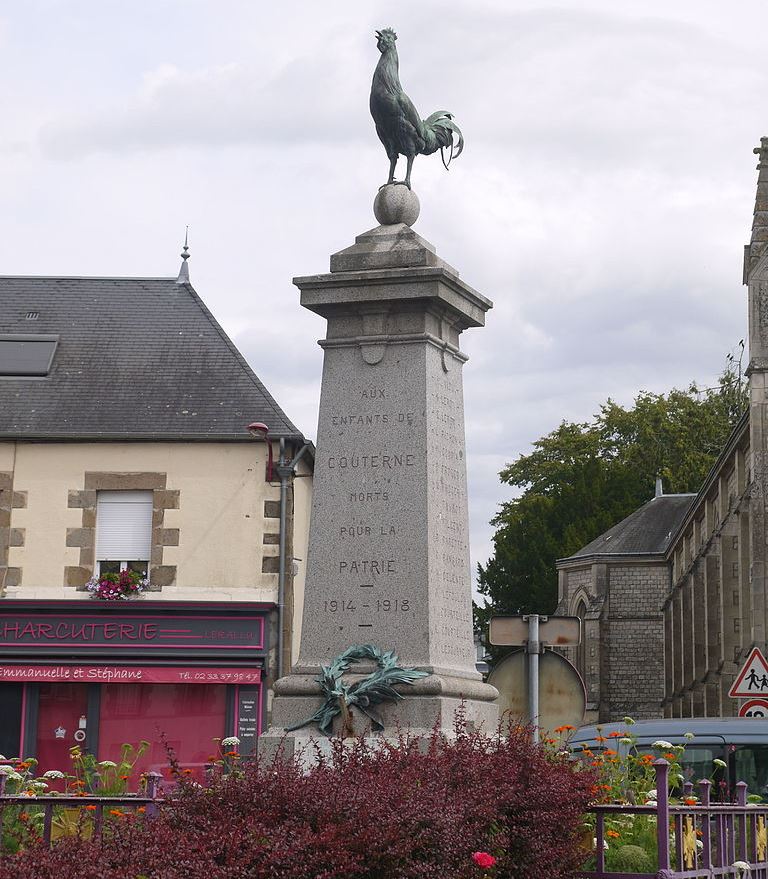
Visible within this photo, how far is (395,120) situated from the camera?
950 cm

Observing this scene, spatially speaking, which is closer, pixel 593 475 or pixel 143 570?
pixel 143 570

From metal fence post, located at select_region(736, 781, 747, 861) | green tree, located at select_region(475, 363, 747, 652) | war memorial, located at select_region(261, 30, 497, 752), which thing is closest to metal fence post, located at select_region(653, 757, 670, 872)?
metal fence post, located at select_region(736, 781, 747, 861)

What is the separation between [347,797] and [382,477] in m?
3.38

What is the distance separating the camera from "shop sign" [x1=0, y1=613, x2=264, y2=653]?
22.7 m

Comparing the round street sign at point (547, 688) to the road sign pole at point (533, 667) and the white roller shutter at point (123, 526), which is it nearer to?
the road sign pole at point (533, 667)

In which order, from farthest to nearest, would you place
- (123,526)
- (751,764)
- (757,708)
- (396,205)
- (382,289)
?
(123,526) < (751,764) < (757,708) < (396,205) < (382,289)

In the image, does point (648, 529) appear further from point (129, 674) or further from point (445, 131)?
point (445, 131)

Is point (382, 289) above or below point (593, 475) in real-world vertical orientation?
below

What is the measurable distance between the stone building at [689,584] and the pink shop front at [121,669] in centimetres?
1335

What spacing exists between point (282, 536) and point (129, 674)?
9.80 feet

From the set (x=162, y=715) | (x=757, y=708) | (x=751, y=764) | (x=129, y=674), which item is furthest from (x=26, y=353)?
(x=757, y=708)

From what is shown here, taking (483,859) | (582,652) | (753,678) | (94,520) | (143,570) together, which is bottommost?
(483,859)

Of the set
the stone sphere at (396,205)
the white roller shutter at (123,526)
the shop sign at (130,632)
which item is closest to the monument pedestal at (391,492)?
the stone sphere at (396,205)

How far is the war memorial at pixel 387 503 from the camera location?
28.4ft
